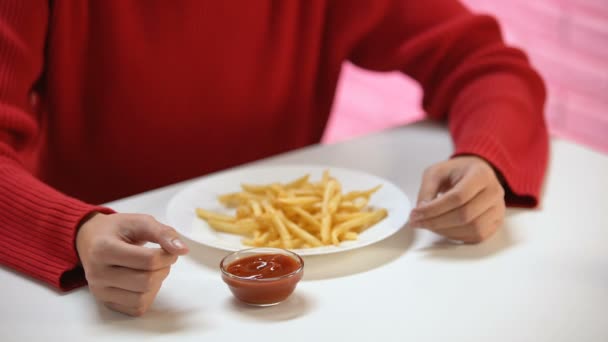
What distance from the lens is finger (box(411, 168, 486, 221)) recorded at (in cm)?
131

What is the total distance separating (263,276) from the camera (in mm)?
1133

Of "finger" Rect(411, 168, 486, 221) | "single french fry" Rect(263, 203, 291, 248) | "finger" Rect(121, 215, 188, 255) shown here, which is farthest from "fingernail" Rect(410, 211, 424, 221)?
"finger" Rect(121, 215, 188, 255)

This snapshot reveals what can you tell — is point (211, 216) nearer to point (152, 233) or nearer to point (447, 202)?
point (152, 233)

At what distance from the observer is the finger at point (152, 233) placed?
1074 millimetres

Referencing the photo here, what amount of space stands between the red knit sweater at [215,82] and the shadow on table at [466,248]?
16 centimetres

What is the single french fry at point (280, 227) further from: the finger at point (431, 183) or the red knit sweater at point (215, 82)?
the red knit sweater at point (215, 82)

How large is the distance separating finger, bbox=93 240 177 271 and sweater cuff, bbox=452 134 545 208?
682 millimetres

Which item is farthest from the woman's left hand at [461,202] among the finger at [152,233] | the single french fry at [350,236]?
the finger at [152,233]

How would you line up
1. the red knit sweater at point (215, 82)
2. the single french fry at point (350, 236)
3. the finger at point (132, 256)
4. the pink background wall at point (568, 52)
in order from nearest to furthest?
1. the finger at point (132, 256)
2. the single french fry at point (350, 236)
3. the red knit sweater at point (215, 82)
4. the pink background wall at point (568, 52)

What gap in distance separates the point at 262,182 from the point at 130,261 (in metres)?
0.50

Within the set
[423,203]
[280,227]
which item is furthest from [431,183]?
[280,227]

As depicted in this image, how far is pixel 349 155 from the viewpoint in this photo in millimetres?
1753

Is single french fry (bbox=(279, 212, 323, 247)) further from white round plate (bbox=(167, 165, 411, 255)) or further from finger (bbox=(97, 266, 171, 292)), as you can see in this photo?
finger (bbox=(97, 266, 171, 292))

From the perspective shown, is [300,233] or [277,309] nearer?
[277,309]
